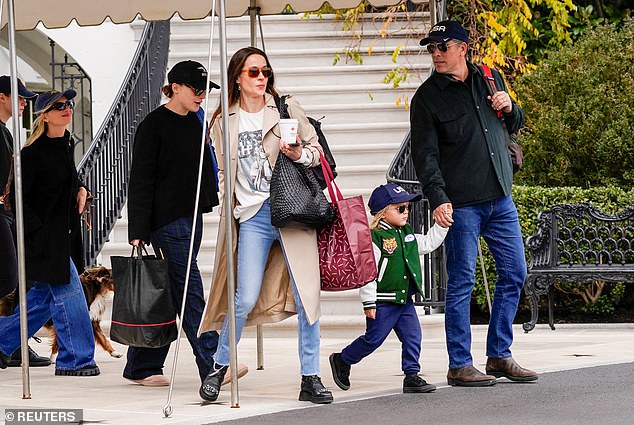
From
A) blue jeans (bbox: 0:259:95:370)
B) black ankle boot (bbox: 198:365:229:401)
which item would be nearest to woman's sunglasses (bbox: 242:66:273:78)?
black ankle boot (bbox: 198:365:229:401)

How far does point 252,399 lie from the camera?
7.77m

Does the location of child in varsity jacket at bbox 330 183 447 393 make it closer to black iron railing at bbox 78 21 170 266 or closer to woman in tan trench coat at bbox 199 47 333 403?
woman in tan trench coat at bbox 199 47 333 403

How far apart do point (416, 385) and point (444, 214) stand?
40.1 inches

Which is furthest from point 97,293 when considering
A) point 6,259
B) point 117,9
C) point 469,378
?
point 469,378

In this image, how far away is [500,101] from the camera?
8.06 meters

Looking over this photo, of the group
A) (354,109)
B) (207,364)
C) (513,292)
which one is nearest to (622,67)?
(354,109)

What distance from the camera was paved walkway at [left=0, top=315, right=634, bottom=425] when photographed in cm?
741

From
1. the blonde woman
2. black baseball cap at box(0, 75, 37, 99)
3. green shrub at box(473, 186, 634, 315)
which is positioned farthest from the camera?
green shrub at box(473, 186, 634, 315)

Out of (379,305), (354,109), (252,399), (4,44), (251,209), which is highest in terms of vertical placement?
(4,44)

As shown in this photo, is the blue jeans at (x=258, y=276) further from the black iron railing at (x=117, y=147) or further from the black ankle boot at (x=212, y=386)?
the black iron railing at (x=117, y=147)

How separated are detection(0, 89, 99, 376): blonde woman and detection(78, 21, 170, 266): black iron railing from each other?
2867 millimetres

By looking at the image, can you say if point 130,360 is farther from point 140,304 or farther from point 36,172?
point 36,172

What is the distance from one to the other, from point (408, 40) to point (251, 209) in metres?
8.76

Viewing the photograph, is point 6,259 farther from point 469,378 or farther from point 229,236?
point 469,378
